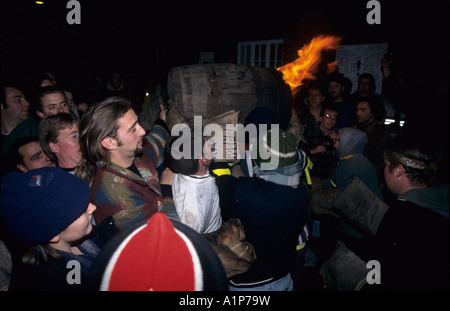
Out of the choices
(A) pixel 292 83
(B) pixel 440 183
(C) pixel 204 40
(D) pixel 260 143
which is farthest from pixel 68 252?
(C) pixel 204 40

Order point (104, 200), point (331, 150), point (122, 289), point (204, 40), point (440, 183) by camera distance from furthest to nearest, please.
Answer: point (204, 40) → point (331, 150) → point (440, 183) → point (104, 200) → point (122, 289)

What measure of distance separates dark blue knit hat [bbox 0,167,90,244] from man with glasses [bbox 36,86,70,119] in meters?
2.56

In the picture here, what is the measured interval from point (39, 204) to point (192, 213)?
89 centimetres

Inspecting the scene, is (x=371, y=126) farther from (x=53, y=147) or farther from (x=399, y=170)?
(x=53, y=147)

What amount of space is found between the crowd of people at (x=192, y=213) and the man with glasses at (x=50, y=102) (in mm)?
921

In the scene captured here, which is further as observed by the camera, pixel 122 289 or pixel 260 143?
pixel 260 143

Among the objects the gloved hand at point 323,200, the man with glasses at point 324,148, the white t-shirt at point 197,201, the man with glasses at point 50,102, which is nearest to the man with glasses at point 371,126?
the man with glasses at point 324,148

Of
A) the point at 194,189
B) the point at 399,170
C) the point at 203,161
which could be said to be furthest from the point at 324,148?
the point at 194,189

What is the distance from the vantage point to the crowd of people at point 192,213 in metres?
0.93

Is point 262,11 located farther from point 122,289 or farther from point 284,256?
point 122,289

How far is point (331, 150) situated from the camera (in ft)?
12.6

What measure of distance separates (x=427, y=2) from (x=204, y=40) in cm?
917

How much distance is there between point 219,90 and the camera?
10.3ft

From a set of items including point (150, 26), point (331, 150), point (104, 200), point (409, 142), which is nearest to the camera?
point (104, 200)
